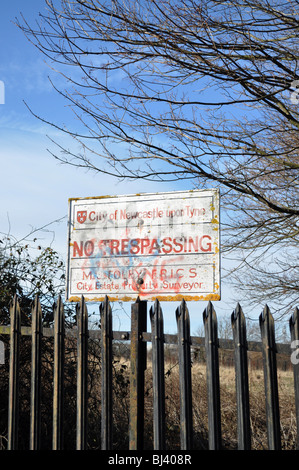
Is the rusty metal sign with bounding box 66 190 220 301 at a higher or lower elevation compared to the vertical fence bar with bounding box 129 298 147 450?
higher

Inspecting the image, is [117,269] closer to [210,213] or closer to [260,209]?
[210,213]

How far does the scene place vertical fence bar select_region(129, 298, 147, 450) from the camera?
13.6ft

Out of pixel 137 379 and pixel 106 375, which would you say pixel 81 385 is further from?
pixel 137 379

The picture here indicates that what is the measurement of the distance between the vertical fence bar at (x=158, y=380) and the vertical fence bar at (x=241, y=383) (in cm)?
61

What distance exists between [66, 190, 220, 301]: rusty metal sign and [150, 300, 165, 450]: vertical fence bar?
0.63 meters

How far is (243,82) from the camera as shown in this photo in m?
5.84

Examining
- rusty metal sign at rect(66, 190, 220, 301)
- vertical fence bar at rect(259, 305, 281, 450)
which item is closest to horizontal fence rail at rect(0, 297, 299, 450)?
vertical fence bar at rect(259, 305, 281, 450)

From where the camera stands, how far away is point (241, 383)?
12.4 feet

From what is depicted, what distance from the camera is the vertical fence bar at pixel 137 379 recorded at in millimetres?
4145

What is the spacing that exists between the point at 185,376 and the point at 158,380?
0.24m

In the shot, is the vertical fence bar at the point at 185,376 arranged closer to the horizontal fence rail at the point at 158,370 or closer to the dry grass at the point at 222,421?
the horizontal fence rail at the point at 158,370

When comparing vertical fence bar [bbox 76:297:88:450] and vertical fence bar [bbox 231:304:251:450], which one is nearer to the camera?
vertical fence bar [bbox 231:304:251:450]

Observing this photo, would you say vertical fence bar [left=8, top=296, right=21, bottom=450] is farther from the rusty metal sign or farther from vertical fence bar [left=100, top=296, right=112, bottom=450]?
vertical fence bar [left=100, top=296, right=112, bottom=450]
